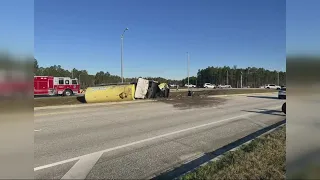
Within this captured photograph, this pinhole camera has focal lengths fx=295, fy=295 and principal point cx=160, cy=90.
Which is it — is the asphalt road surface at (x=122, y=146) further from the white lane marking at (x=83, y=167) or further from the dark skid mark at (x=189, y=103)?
the dark skid mark at (x=189, y=103)

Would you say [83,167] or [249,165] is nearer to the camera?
[249,165]

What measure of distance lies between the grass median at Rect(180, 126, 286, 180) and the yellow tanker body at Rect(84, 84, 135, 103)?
16.3 meters

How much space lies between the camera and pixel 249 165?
4.75 metres

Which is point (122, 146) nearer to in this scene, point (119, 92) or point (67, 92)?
point (119, 92)

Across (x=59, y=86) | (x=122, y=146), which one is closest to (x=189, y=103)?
(x=122, y=146)

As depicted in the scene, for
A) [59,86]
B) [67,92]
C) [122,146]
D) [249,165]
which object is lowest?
[122,146]

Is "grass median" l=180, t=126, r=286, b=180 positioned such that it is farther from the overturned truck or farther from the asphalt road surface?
the overturned truck

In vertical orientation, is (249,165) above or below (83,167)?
above

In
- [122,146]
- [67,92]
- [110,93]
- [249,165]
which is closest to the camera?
[249,165]

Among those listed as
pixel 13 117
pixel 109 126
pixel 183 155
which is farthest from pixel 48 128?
Answer: pixel 13 117

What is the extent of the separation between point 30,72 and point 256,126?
9645mm

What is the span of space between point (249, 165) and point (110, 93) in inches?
694

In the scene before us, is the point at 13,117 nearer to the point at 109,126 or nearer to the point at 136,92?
the point at 109,126

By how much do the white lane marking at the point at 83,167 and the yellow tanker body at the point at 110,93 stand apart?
15.6m
